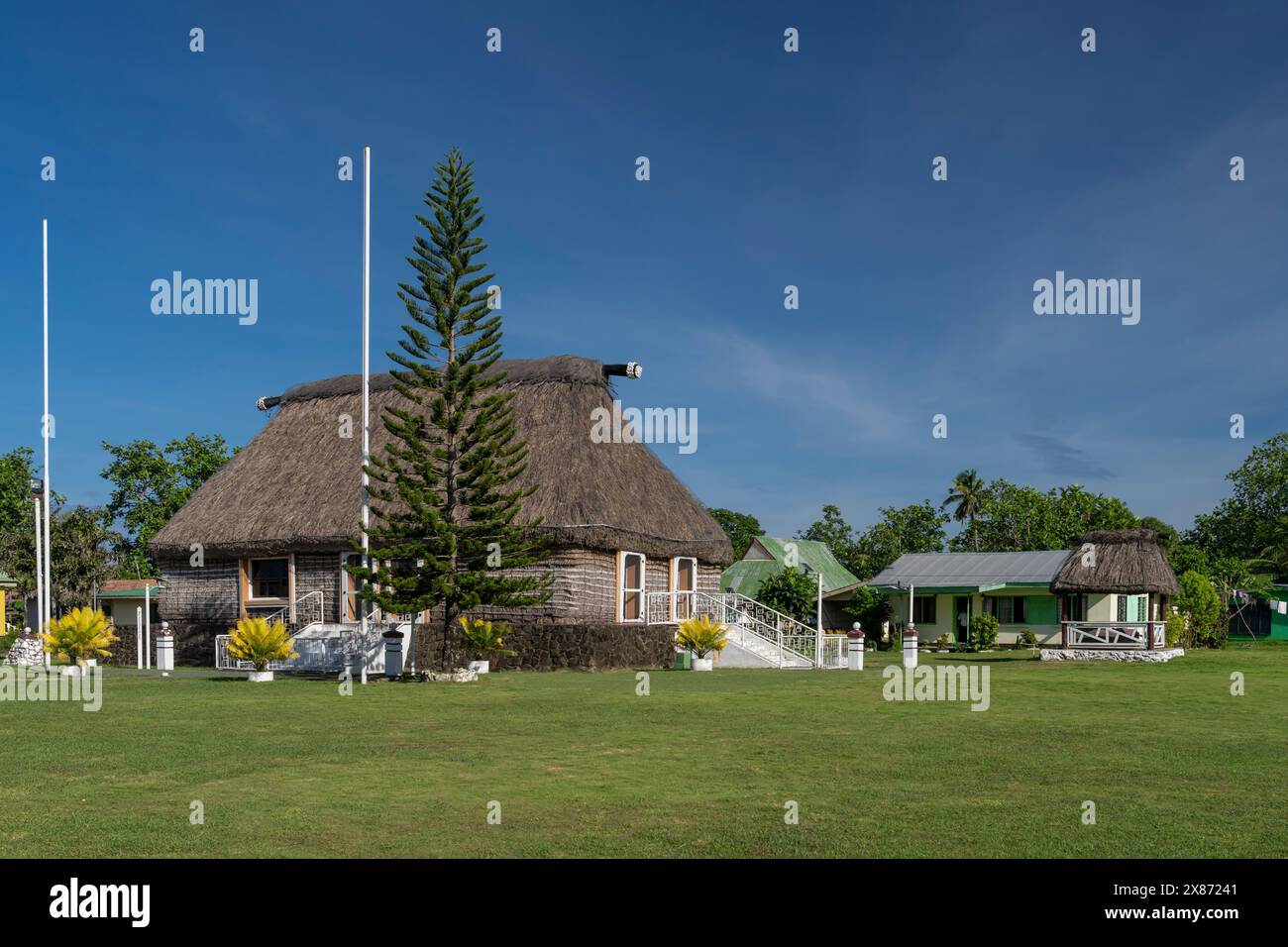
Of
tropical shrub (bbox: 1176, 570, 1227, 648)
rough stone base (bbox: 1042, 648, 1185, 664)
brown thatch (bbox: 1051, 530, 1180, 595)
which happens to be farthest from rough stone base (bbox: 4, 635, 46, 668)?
tropical shrub (bbox: 1176, 570, 1227, 648)

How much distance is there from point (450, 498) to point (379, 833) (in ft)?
55.0

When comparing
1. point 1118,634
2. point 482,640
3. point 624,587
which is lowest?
point 1118,634

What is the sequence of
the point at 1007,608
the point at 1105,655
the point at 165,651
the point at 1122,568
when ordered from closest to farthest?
Answer: the point at 165,651 < the point at 1105,655 < the point at 1122,568 < the point at 1007,608

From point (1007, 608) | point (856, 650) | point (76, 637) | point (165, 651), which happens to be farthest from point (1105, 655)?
point (76, 637)

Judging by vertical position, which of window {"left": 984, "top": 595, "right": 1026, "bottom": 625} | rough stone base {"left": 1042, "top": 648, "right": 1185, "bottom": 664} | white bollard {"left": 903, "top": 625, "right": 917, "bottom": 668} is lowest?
rough stone base {"left": 1042, "top": 648, "right": 1185, "bottom": 664}

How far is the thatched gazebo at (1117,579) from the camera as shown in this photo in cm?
3275

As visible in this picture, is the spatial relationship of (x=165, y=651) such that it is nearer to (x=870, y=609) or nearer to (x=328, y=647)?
(x=328, y=647)

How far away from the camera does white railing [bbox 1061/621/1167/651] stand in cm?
3189

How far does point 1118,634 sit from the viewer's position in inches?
1291

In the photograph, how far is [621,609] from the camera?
93.7 feet

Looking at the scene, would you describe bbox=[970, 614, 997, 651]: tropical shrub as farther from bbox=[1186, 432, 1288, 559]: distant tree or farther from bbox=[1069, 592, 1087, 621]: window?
bbox=[1186, 432, 1288, 559]: distant tree

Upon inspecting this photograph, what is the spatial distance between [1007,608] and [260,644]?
32.3 metres

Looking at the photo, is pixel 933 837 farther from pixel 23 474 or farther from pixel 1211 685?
→ pixel 23 474
